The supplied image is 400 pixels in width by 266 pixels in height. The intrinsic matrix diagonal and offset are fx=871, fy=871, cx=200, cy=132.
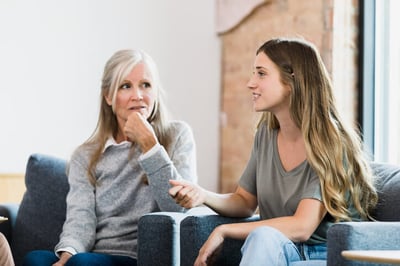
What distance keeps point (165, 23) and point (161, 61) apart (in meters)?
0.23

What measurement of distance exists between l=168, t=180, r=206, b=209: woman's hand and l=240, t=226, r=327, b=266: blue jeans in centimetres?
36

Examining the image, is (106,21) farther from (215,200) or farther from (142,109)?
(215,200)

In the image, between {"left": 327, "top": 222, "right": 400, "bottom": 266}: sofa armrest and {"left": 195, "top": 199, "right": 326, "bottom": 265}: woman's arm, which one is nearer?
{"left": 327, "top": 222, "right": 400, "bottom": 266}: sofa armrest

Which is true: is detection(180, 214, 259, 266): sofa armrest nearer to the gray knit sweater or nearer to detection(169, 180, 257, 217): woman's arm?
detection(169, 180, 257, 217): woman's arm

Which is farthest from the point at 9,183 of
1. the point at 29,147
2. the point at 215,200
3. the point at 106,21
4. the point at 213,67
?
the point at 215,200

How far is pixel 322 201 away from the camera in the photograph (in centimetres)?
265

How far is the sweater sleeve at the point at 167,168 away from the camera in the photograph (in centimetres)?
291

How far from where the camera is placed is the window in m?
4.41

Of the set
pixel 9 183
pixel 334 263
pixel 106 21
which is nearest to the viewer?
pixel 334 263

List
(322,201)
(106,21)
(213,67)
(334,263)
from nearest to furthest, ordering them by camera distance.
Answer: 1. (334,263)
2. (322,201)
3. (106,21)
4. (213,67)

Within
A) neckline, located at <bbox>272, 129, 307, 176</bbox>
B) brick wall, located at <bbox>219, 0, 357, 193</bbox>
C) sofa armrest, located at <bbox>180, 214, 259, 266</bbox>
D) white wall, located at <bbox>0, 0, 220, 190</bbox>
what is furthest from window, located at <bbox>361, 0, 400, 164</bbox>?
sofa armrest, located at <bbox>180, 214, 259, 266</bbox>

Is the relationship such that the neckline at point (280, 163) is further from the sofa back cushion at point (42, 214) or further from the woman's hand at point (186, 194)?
the sofa back cushion at point (42, 214)

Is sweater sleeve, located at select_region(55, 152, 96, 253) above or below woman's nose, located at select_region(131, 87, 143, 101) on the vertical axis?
below

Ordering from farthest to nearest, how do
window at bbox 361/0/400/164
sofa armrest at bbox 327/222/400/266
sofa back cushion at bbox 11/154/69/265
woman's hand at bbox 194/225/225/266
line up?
window at bbox 361/0/400/164
sofa back cushion at bbox 11/154/69/265
woman's hand at bbox 194/225/225/266
sofa armrest at bbox 327/222/400/266
